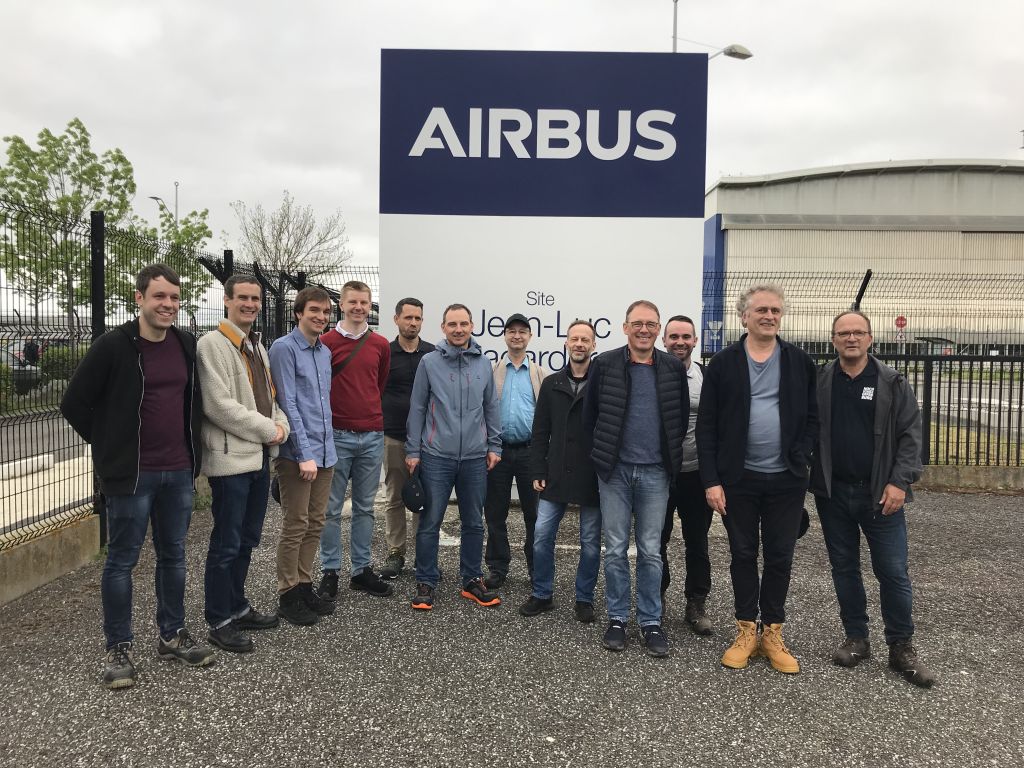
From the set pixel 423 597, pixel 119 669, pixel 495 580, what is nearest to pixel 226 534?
pixel 119 669

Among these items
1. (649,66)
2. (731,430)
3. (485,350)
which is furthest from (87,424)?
(649,66)

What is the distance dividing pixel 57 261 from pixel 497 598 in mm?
3774

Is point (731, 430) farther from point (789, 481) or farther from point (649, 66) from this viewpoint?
point (649, 66)

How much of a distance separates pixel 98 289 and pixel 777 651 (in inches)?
194

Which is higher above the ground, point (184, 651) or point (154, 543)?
point (154, 543)

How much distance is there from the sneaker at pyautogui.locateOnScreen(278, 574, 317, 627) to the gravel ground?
0.07 metres

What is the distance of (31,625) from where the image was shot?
370 centimetres

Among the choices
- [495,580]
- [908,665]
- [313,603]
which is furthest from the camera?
[495,580]

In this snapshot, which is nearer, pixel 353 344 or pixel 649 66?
pixel 353 344

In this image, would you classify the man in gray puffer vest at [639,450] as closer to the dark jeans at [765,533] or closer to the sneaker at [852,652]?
the dark jeans at [765,533]

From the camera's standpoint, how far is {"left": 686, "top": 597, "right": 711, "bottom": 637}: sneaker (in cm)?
374

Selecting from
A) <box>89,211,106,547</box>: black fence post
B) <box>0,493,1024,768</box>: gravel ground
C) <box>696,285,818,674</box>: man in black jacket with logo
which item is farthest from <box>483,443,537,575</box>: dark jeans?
<box>89,211,106,547</box>: black fence post

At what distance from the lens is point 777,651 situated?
338 centimetres

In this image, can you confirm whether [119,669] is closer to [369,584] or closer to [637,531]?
Answer: [369,584]
